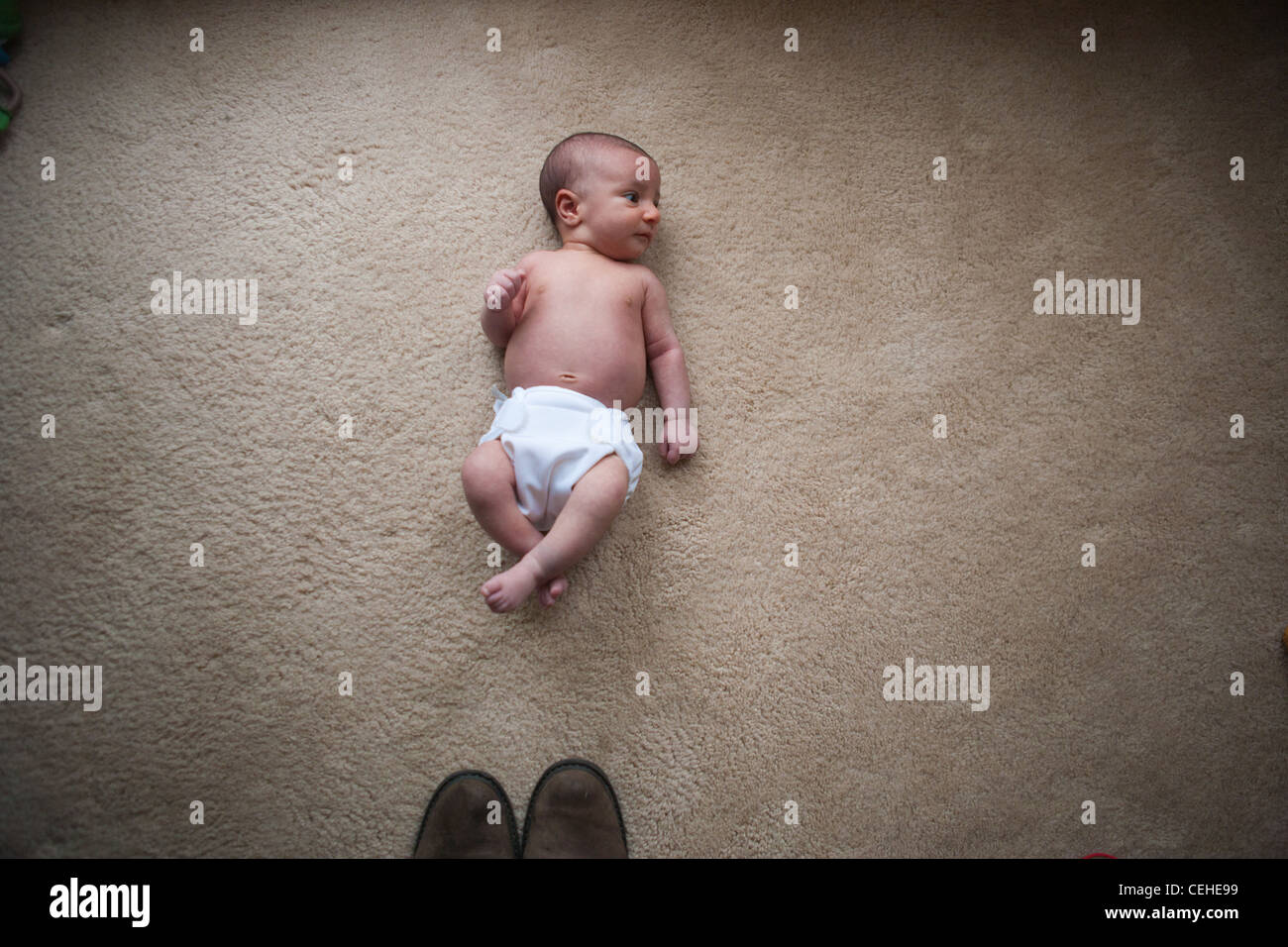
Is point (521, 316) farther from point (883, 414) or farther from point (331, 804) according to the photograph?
point (331, 804)

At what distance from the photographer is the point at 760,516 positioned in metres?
1.33

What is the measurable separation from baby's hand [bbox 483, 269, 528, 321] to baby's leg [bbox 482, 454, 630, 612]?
0.32 meters

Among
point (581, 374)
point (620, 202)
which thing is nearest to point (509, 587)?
point (581, 374)

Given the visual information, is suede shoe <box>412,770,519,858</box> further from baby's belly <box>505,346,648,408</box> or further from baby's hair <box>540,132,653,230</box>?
baby's hair <box>540,132,653,230</box>

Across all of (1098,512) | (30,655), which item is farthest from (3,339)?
(1098,512)

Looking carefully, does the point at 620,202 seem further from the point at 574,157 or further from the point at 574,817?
the point at 574,817

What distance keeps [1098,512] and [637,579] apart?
3.04 feet

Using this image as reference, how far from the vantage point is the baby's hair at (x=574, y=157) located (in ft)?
4.21

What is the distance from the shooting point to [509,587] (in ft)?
3.67

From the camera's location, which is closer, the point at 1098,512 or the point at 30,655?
the point at 30,655

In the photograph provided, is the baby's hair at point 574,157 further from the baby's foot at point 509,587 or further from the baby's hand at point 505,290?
the baby's foot at point 509,587
